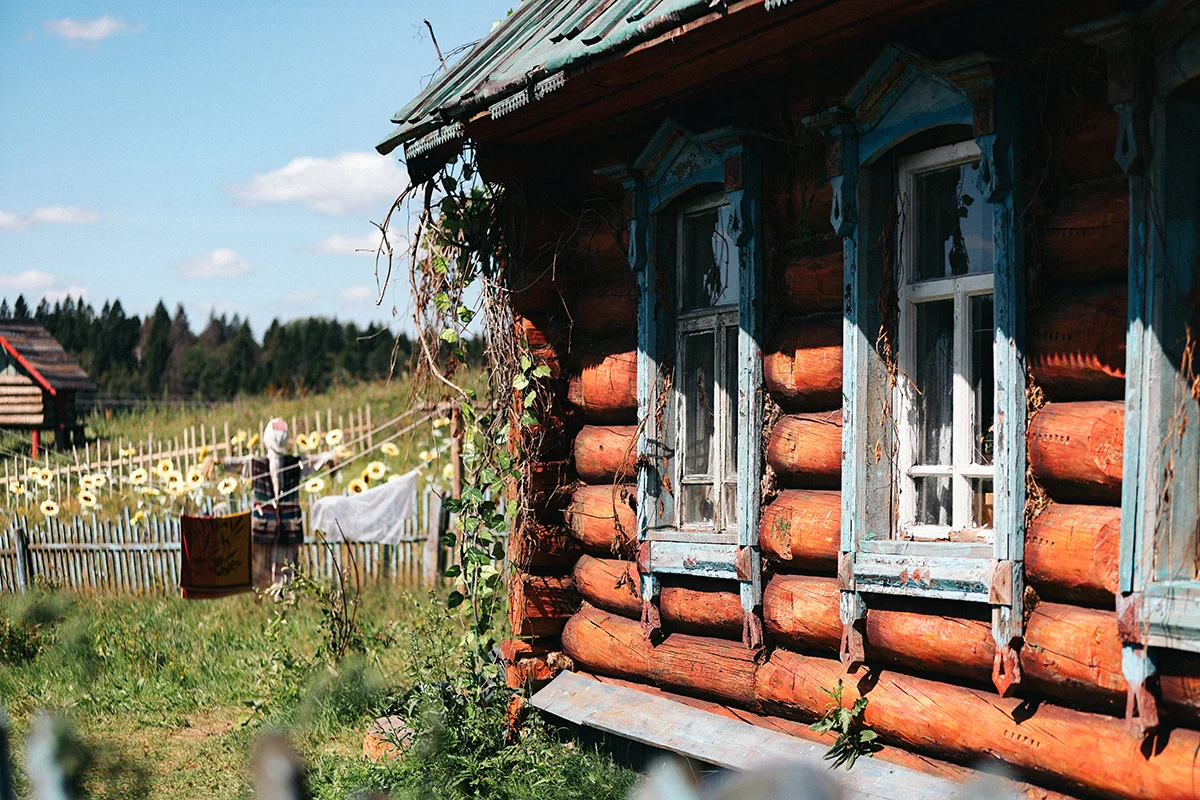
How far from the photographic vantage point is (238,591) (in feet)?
36.6

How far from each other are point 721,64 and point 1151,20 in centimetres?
194

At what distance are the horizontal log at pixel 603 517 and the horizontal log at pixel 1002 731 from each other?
1.33 m

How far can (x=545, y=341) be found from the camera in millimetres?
6934

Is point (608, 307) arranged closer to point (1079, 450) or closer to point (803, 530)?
point (803, 530)

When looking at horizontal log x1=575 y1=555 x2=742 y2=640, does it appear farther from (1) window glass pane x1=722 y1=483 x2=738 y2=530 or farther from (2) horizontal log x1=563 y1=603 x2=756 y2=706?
(1) window glass pane x1=722 y1=483 x2=738 y2=530

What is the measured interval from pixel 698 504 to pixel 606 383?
0.89 meters

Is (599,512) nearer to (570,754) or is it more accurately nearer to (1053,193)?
(570,754)

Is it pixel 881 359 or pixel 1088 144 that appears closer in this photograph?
pixel 1088 144

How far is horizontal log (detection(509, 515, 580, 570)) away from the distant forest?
39546mm

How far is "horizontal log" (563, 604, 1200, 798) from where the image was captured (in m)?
3.79

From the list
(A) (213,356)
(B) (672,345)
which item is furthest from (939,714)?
(A) (213,356)

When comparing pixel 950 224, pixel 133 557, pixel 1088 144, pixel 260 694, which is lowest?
pixel 260 694

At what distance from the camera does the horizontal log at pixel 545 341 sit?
6.89m

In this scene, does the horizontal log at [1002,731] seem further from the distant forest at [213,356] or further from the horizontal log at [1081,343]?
the distant forest at [213,356]
